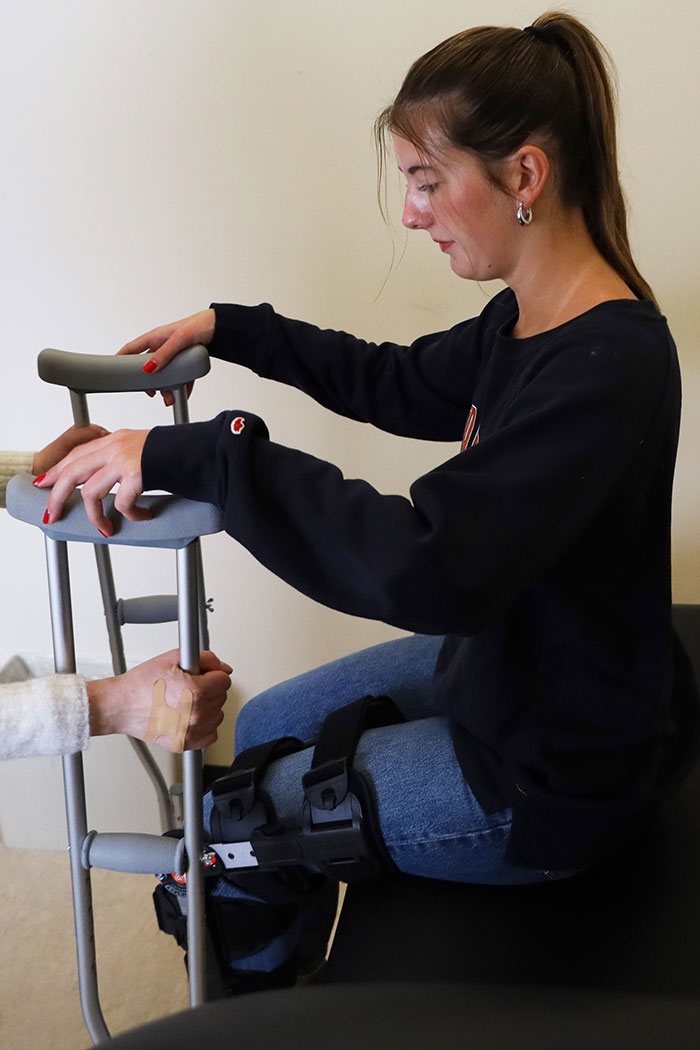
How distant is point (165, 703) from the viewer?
103 centimetres

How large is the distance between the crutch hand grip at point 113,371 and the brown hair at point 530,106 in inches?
15.4

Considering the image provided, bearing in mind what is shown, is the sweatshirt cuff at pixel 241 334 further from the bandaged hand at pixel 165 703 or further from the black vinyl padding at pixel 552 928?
the black vinyl padding at pixel 552 928

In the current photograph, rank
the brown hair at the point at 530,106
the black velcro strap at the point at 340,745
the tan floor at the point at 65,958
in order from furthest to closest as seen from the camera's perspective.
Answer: the tan floor at the point at 65,958 < the black velcro strap at the point at 340,745 < the brown hair at the point at 530,106

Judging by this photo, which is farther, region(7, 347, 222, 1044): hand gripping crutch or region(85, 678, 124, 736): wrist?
region(85, 678, 124, 736): wrist

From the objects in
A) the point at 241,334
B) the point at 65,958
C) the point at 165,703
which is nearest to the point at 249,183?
the point at 241,334

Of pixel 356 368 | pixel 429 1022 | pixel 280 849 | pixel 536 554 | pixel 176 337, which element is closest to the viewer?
pixel 429 1022

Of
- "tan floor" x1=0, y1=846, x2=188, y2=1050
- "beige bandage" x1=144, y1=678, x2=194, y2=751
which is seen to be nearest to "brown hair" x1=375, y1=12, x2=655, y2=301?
"beige bandage" x1=144, y1=678, x2=194, y2=751

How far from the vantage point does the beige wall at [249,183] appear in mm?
1590

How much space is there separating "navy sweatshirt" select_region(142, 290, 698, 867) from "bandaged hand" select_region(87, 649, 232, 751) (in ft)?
0.59

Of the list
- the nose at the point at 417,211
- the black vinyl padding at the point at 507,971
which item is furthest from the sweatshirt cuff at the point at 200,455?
the black vinyl padding at the point at 507,971

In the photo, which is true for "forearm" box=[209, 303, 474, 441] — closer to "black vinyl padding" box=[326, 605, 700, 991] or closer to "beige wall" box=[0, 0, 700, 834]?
"beige wall" box=[0, 0, 700, 834]

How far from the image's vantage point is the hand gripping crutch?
92cm

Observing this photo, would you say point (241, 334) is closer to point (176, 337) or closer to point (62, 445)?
point (176, 337)

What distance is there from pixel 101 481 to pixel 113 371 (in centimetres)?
32
